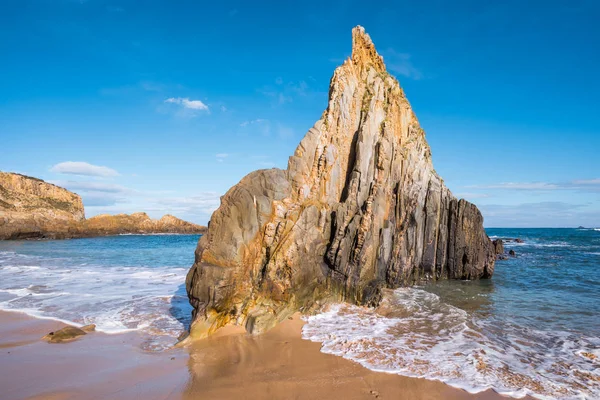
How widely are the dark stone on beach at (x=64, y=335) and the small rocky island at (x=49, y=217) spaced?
64.2 metres

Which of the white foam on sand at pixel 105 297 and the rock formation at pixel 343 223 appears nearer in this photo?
the rock formation at pixel 343 223

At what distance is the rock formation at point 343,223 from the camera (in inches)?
403

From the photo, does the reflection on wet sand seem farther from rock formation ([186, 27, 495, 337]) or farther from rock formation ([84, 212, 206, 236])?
rock formation ([84, 212, 206, 236])

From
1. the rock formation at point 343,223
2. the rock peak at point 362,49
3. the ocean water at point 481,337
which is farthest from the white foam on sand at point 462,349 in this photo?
the rock peak at point 362,49

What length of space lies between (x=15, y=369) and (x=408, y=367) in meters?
8.53

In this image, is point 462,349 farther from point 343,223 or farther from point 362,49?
point 362,49

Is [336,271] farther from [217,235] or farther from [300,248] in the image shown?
[217,235]

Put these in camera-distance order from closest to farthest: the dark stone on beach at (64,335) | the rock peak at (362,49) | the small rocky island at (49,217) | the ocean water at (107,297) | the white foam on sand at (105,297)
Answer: the dark stone on beach at (64,335) < the ocean water at (107,297) < the white foam on sand at (105,297) < the rock peak at (362,49) < the small rocky island at (49,217)

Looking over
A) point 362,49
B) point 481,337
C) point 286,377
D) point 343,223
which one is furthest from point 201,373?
point 362,49

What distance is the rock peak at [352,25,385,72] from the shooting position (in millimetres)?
16909

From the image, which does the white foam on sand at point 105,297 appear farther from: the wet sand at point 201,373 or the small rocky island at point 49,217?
the small rocky island at point 49,217

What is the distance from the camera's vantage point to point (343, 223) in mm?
12664

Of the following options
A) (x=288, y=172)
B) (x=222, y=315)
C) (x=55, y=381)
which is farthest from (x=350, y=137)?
(x=55, y=381)

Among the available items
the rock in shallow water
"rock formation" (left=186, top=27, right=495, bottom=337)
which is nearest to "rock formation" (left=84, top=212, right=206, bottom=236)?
the rock in shallow water
